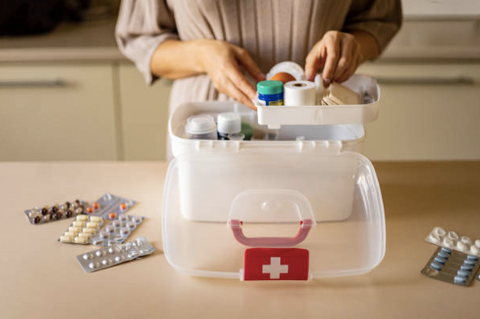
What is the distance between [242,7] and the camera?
1.06 meters

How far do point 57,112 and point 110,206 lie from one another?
114cm

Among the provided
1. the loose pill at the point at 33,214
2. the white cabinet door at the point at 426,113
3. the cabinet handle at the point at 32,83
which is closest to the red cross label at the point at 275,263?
the loose pill at the point at 33,214

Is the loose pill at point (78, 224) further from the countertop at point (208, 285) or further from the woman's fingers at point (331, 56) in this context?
the woman's fingers at point (331, 56)

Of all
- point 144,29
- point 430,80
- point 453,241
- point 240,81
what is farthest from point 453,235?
point 430,80

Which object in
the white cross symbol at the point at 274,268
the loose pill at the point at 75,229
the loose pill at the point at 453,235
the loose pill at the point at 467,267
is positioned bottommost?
the loose pill at the point at 75,229

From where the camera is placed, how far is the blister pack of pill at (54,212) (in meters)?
0.86

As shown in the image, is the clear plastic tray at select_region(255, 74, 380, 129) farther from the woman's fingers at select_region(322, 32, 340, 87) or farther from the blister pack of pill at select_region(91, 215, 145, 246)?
the blister pack of pill at select_region(91, 215, 145, 246)

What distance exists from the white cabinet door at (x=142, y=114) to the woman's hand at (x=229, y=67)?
87 cm

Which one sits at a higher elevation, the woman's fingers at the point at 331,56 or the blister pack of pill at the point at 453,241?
the woman's fingers at the point at 331,56

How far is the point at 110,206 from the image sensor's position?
2.96 ft

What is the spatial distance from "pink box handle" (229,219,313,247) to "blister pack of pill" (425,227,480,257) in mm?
197

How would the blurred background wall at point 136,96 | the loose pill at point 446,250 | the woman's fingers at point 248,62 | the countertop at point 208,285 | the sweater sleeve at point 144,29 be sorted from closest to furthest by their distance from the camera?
the countertop at point 208,285, the loose pill at point 446,250, the woman's fingers at point 248,62, the sweater sleeve at point 144,29, the blurred background wall at point 136,96

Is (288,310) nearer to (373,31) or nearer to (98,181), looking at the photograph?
(98,181)

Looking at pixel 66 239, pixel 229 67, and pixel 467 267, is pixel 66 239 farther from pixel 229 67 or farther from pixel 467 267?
pixel 467 267
